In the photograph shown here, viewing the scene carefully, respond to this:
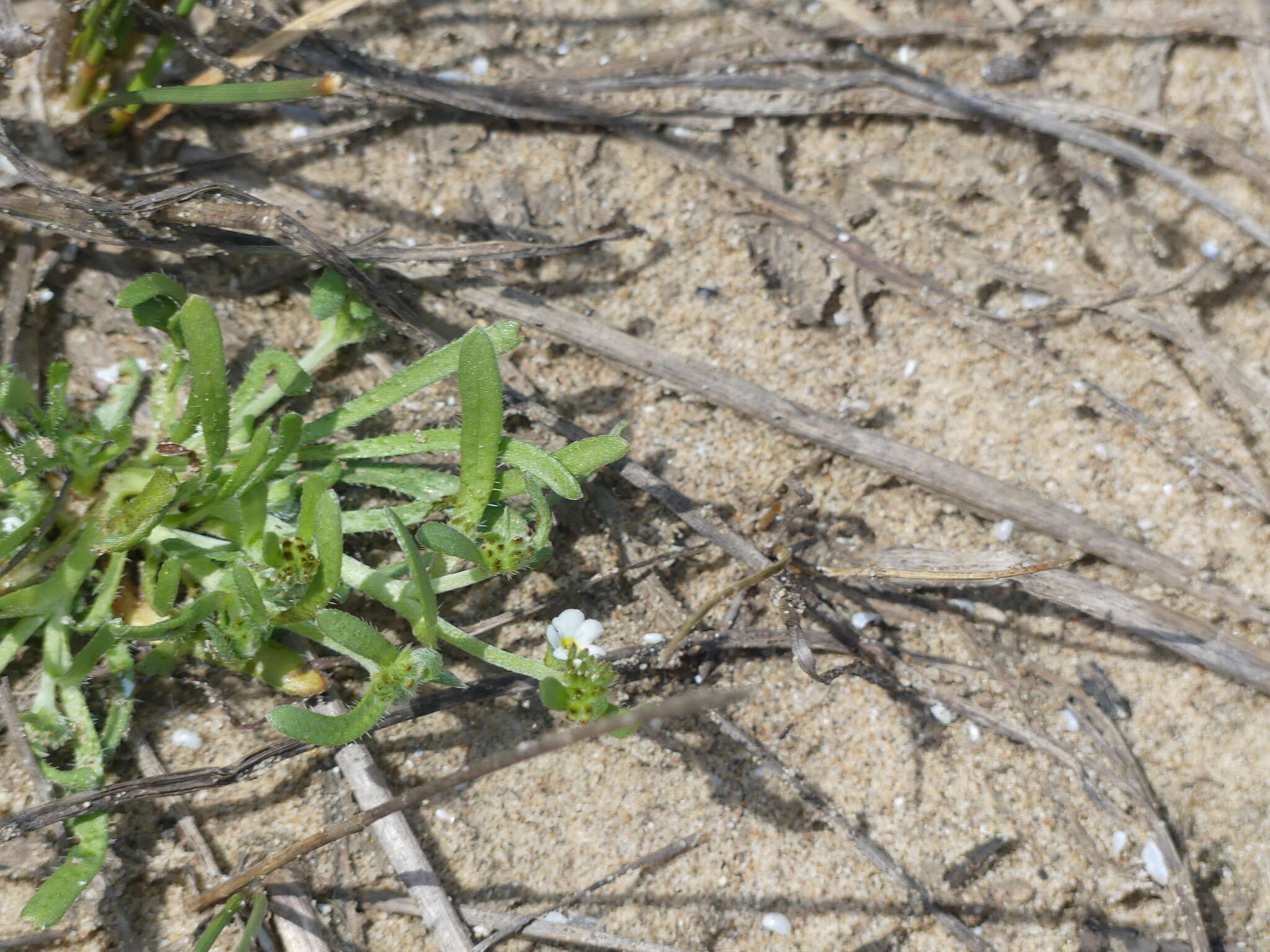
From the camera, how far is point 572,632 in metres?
1.90

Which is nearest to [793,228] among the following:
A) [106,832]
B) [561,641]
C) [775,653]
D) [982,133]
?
[982,133]

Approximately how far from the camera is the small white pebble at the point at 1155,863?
2178mm

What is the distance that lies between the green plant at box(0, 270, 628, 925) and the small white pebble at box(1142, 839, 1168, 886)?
1362 mm

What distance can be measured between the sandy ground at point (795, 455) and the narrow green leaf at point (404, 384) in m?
0.22

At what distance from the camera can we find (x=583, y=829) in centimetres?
209

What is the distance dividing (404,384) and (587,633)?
697 mm

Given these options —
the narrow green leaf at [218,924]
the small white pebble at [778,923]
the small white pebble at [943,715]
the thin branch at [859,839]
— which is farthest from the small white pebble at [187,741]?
the small white pebble at [943,715]

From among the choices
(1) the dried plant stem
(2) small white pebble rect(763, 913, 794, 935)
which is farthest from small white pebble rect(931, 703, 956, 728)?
(1) the dried plant stem

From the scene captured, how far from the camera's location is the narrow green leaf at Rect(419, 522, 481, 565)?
5.85ft

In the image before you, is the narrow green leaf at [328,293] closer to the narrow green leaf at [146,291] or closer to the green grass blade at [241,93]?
the narrow green leaf at [146,291]

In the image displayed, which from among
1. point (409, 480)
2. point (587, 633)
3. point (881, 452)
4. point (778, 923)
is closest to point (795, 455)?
point (881, 452)

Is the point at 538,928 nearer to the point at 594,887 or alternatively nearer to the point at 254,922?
the point at 594,887

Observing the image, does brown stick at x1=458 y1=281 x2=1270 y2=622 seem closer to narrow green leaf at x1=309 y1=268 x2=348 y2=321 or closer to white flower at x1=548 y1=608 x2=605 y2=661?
narrow green leaf at x1=309 y1=268 x2=348 y2=321

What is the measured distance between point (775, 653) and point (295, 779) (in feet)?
3.60
